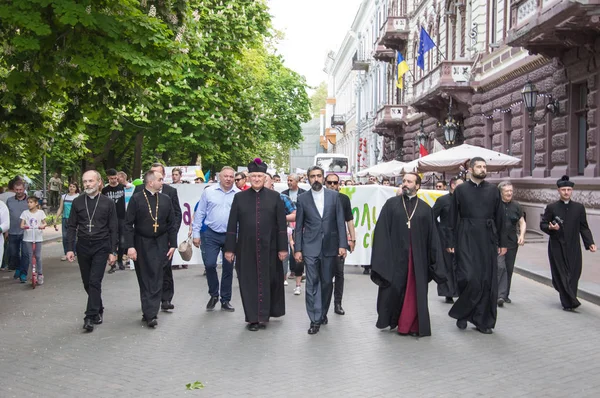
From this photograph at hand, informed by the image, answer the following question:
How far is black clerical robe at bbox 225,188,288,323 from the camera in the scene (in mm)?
9781

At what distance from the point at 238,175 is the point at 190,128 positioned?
16.5 metres

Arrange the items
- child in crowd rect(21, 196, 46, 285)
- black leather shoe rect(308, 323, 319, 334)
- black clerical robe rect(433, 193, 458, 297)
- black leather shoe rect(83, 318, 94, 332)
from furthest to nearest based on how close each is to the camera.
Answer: child in crowd rect(21, 196, 46, 285)
black clerical robe rect(433, 193, 458, 297)
black leather shoe rect(83, 318, 94, 332)
black leather shoe rect(308, 323, 319, 334)

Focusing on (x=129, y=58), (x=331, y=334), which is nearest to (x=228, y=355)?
(x=331, y=334)

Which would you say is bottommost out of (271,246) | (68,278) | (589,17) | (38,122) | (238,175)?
(68,278)

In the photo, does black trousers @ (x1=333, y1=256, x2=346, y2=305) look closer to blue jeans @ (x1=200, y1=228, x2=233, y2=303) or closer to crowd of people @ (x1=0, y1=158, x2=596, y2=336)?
crowd of people @ (x1=0, y1=158, x2=596, y2=336)

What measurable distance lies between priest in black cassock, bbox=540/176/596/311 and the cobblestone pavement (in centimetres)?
51

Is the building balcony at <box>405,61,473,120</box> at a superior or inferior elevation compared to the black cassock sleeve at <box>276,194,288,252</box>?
superior

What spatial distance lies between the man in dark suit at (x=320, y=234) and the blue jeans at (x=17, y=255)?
6288 millimetres

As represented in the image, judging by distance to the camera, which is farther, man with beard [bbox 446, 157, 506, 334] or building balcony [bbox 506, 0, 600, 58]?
building balcony [bbox 506, 0, 600, 58]

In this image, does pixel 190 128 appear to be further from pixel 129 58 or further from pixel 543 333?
pixel 543 333

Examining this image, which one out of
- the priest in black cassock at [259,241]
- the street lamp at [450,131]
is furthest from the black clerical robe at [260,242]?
the street lamp at [450,131]

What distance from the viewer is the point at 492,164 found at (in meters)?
21.2

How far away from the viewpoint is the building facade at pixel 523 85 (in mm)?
19234

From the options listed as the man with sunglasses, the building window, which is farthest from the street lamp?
the man with sunglasses
